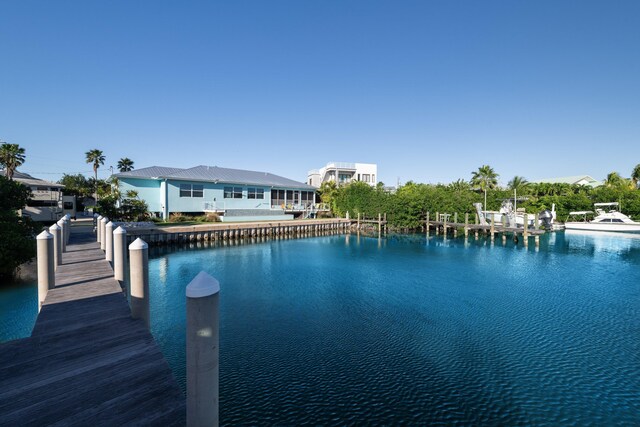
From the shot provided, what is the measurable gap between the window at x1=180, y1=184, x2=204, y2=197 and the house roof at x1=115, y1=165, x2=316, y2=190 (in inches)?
36.4

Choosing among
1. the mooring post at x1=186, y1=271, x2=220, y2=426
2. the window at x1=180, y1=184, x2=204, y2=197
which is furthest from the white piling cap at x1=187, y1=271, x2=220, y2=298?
the window at x1=180, y1=184, x2=204, y2=197

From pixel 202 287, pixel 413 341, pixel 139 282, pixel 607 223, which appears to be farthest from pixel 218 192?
pixel 607 223

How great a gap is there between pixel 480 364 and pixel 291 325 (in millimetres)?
5081

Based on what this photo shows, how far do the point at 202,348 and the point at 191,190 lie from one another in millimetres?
31245

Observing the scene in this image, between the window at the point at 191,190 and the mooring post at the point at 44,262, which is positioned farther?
the window at the point at 191,190

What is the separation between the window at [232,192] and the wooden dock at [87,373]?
27.9 metres

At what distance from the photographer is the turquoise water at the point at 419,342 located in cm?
583

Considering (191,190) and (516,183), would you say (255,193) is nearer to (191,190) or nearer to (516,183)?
(191,190)

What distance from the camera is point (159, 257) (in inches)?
783

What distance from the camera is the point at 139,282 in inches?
229

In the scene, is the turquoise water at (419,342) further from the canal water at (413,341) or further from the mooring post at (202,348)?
the mooring post at (202,348)

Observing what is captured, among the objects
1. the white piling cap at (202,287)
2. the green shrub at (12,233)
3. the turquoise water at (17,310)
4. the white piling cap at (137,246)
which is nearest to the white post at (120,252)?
the white piling cap at (137,246)

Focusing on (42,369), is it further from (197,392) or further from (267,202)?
(267,202)

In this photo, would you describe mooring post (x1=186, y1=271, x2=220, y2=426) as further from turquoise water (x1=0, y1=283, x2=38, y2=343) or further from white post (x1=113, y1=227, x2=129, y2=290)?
turquoise water (x1=0, y1=283, x2=38, y2=343)
